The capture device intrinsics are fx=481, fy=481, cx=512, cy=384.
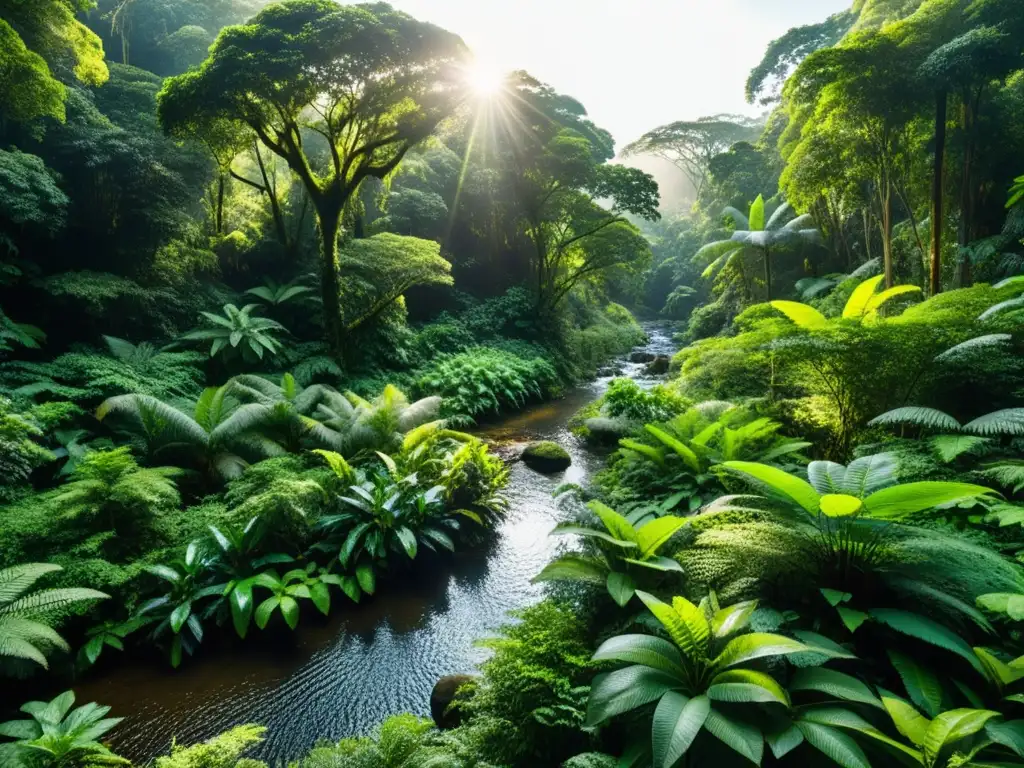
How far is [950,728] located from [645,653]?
0.98 m

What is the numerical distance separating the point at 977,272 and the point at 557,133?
1096cm

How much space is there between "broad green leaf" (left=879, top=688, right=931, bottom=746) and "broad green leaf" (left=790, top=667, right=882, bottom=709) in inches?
1.7

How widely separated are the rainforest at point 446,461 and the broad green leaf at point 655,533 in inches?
0.7

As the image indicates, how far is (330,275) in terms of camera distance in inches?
377

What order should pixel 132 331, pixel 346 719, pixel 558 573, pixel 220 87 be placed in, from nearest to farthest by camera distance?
pixel 558 573 < pixel 346 719 < pixel 220 87 < pixel 132 331

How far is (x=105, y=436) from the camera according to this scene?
5.66m

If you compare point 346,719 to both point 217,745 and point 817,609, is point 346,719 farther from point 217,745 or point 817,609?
point 817,609

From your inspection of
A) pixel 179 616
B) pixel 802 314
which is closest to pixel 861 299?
pixel 802 314

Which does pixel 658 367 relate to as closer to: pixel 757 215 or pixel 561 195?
pixel 757 215

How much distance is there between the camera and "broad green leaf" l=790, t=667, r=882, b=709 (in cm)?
175

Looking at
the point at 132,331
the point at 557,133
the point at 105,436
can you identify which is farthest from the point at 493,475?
the point at 557,133

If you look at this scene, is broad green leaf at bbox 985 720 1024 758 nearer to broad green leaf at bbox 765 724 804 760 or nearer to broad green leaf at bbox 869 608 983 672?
broad green leaf at bbox 869 608 983 672

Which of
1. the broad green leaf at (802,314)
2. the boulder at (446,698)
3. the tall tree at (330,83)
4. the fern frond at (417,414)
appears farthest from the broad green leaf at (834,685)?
the tall tree at (330,83)

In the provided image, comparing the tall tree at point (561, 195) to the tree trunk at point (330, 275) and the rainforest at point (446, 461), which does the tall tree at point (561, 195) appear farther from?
the tree trunk at point (330, 275)
